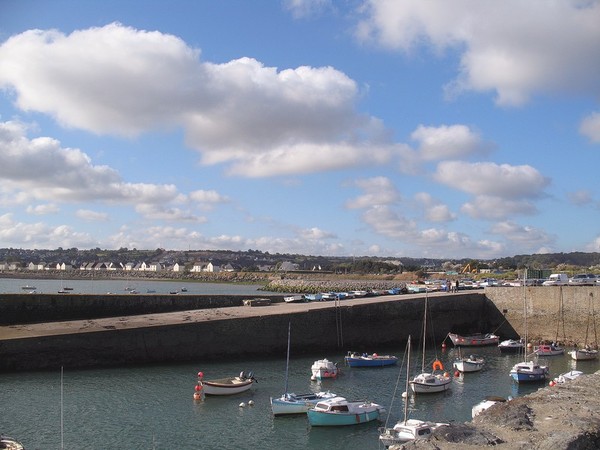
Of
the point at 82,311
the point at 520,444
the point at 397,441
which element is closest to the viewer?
the point at 520,444

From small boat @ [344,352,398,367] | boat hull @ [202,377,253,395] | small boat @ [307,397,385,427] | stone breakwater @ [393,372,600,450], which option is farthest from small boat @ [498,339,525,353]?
stone breakwater @ [393,372,600,450]

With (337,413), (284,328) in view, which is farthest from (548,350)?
(337,413)

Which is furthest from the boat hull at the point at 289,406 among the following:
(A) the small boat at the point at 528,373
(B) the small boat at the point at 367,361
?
(A) the small boat at the point at 528,373

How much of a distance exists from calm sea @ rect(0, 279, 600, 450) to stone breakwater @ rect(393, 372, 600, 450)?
9.32 m

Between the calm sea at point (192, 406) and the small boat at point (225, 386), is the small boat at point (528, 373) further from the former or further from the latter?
the small boat at point (225, 386)

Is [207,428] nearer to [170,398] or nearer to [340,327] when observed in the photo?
[170,398]

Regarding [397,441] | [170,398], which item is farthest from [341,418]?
[170,398]

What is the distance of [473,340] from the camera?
37.7 m

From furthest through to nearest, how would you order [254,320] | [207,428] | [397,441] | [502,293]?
[502,293] → [254,320] → [207,428] → [397,441]

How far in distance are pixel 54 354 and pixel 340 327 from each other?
16725 mm

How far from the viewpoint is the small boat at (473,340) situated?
3716cm

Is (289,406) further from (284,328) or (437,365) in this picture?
(284,328)

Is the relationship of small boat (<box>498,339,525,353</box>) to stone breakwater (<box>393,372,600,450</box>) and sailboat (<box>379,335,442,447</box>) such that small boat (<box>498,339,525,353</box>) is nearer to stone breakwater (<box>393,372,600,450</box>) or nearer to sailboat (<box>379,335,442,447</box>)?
sailboat (<box>379,335,442,447</box>)

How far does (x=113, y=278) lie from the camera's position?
551 ft
